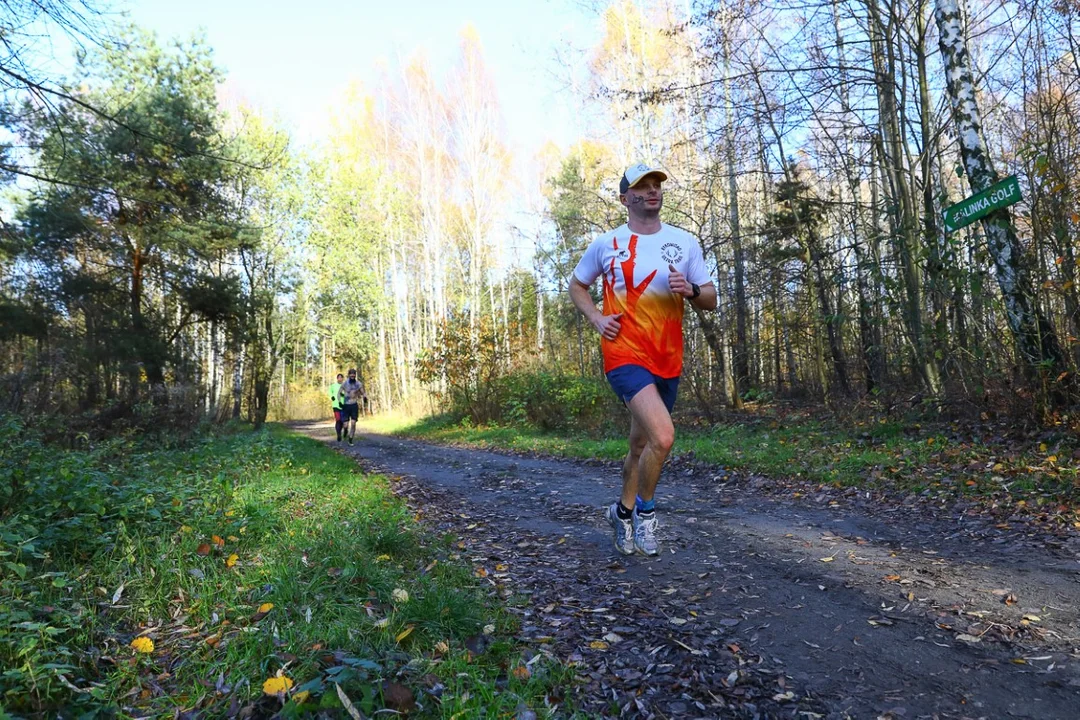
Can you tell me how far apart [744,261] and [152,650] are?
42.5ft

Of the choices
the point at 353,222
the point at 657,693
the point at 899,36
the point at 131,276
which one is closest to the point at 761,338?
the point at 899,36

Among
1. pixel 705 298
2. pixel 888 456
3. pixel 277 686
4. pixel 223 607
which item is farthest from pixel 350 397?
pixel 277 686

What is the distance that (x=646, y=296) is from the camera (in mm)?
3623

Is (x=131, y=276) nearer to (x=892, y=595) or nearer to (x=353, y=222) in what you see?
(x=353, y=222)

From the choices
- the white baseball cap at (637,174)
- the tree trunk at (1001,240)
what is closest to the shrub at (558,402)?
the tree trunk at (1001,240)

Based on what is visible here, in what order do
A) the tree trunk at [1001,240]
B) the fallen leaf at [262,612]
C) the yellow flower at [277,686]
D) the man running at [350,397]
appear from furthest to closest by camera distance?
the man running at [350,397], the tree trunk at [1001,240], the fallen leaf at [262,612], the yellow flower at [277,686]

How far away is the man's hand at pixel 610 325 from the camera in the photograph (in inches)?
142

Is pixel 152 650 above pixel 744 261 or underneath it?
underneath

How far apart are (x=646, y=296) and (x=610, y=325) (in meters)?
0.27

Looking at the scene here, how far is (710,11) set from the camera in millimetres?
10125

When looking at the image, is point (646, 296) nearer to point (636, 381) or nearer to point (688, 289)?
point (688, 289)

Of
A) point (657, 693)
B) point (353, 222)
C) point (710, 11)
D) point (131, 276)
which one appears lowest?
point (657, 693)

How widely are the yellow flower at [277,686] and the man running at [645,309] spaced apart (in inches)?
85.7

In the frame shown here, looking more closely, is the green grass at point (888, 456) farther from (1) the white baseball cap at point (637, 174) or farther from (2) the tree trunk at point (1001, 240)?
(1) the white baseball cap at point (637, 174)
